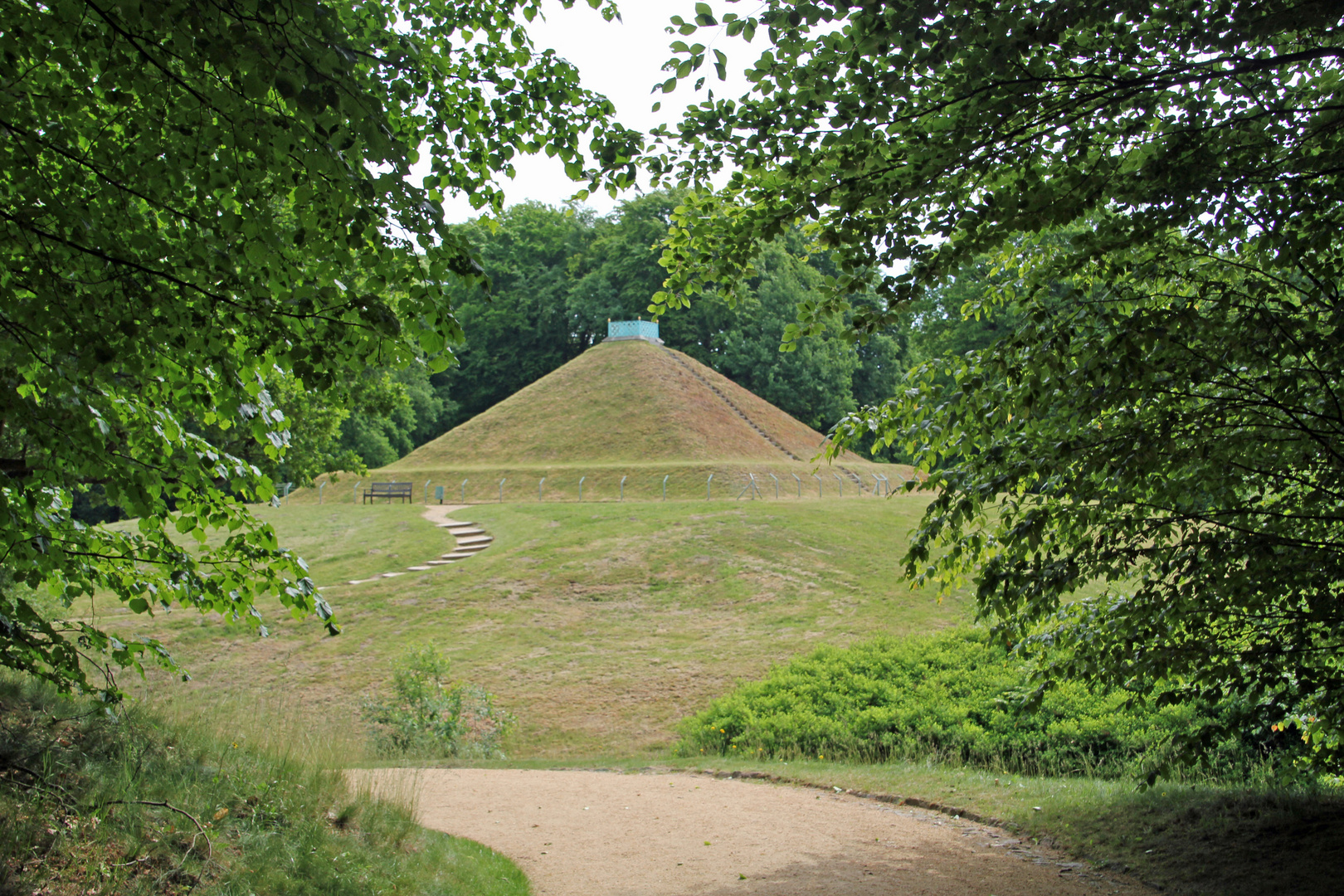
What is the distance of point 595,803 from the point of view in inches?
324

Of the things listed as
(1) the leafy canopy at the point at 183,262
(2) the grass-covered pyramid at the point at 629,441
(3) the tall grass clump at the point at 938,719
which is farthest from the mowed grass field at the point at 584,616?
(2) the grass-covered pyramid at the point at 629,441

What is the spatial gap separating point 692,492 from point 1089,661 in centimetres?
2674

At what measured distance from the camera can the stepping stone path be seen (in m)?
20.6

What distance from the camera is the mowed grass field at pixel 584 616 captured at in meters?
13.5

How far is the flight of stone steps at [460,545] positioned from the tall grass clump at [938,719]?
33.3ft

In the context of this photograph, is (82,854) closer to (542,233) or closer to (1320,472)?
(1320,472)

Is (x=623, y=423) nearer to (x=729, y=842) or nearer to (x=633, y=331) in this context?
(x=633, y=331)

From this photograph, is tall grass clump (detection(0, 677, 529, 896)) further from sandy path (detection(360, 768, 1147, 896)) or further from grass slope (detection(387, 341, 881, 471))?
grass slope (detection(387, 341, 881, 471))

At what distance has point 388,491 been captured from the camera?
109 ft

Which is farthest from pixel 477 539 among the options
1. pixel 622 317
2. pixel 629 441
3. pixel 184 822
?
pixel 622 317

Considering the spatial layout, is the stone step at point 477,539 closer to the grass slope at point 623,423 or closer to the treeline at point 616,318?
the grass slope at point 623,423

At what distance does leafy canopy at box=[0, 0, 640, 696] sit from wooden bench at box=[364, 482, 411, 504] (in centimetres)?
2882

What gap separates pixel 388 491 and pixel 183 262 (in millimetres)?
30424

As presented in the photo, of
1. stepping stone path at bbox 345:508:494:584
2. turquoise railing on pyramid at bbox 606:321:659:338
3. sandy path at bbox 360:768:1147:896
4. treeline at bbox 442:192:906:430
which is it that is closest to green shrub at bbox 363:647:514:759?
sandy path at bbox 360:768:1147:896
